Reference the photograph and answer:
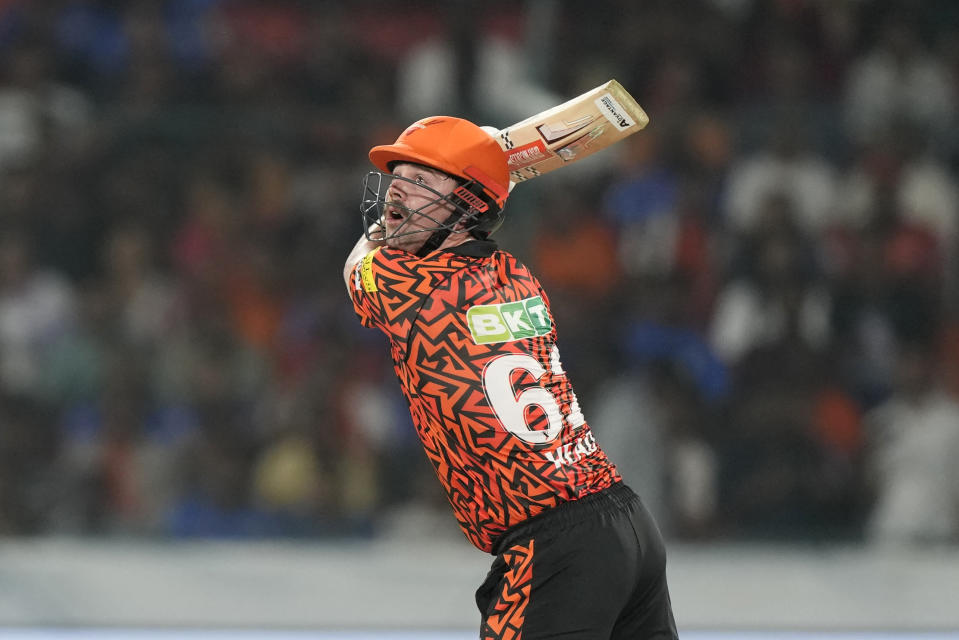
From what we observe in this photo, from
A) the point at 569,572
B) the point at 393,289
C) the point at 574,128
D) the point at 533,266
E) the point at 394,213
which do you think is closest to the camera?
the point at 569,572

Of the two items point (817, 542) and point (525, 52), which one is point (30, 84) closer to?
point (525, 52)

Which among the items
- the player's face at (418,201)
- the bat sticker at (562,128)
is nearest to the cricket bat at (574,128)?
the bat sticker at (562,128)

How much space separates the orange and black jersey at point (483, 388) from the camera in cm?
292

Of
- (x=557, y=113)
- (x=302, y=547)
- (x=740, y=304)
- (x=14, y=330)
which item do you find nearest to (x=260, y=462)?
(x=302, y=547)

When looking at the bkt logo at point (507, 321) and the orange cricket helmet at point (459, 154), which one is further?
the orange cricket helmet at point (459, 154)

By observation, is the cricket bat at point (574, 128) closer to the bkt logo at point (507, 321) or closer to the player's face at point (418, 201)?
the player's face at point (418, 201)

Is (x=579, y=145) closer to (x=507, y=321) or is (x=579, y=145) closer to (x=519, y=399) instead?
(x=507, y=321)

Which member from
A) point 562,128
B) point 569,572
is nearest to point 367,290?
point 562,128

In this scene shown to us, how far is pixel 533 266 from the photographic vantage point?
6562mm

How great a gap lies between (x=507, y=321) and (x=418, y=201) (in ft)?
1.17

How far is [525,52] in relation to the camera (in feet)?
22.9

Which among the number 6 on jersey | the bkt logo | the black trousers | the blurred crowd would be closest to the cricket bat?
the bkt logo

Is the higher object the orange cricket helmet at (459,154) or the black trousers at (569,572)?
the orange cricket helmet at (459,154)

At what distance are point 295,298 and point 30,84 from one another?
1998 millimetres
